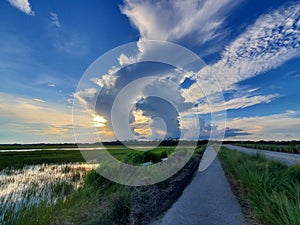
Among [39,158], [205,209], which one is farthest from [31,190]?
[39,158]

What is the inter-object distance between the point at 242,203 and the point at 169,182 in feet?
10.3

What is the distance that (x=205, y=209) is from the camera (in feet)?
22.3

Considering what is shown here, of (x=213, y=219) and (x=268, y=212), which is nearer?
(x=268, y=212)

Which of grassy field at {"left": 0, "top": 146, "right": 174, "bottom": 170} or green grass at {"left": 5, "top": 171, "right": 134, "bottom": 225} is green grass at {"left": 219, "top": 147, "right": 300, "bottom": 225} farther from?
grassy field at {"left": 0, "top": 146, "right": 174, "bottom": 170}

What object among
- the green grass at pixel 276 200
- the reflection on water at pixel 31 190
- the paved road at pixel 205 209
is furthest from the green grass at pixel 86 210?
the green grass at pixel 276 200

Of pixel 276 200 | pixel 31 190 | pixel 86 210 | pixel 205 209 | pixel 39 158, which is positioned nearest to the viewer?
pixel 276 200

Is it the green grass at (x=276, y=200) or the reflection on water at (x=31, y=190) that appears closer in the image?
the green grass at (x=276, y=200)

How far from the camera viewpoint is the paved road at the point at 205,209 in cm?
584

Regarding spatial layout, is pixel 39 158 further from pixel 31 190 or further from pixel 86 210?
pixel 86 210

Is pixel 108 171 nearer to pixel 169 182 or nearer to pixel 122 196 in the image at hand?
pixel 122 196

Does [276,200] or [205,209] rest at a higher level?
[276,200]

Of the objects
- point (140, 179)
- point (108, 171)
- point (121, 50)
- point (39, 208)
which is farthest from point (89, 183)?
point (121, 50)

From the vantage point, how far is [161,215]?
20.8 feet

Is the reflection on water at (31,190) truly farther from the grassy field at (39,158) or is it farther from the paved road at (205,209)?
the grassy field at (39,158)
